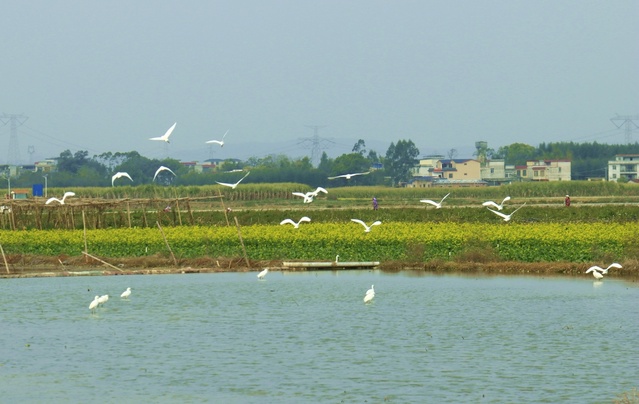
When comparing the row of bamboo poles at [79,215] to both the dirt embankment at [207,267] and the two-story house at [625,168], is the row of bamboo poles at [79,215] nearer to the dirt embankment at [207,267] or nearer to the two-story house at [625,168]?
the dirt embankment at [207,267]

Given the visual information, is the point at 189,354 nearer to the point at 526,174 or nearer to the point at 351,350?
the point at 351,350

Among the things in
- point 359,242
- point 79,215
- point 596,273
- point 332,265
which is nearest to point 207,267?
point 332,265

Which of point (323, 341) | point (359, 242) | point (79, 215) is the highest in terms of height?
point (79, 215)

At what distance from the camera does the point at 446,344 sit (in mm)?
25656

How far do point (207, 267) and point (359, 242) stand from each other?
19.6 feet

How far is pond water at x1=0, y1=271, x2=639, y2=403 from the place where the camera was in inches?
832

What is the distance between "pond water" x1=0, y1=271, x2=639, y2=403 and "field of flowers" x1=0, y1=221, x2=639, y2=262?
281cm

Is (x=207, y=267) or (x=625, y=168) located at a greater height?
(x=625, y=168)

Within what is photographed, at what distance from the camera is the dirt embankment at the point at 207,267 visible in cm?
3938

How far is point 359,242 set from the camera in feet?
144

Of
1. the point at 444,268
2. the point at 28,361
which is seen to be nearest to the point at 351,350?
the point at 28,361

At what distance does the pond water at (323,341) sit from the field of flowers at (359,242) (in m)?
2.81

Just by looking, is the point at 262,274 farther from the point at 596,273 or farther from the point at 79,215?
the point at 79,215

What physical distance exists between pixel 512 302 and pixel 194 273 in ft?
46.1
